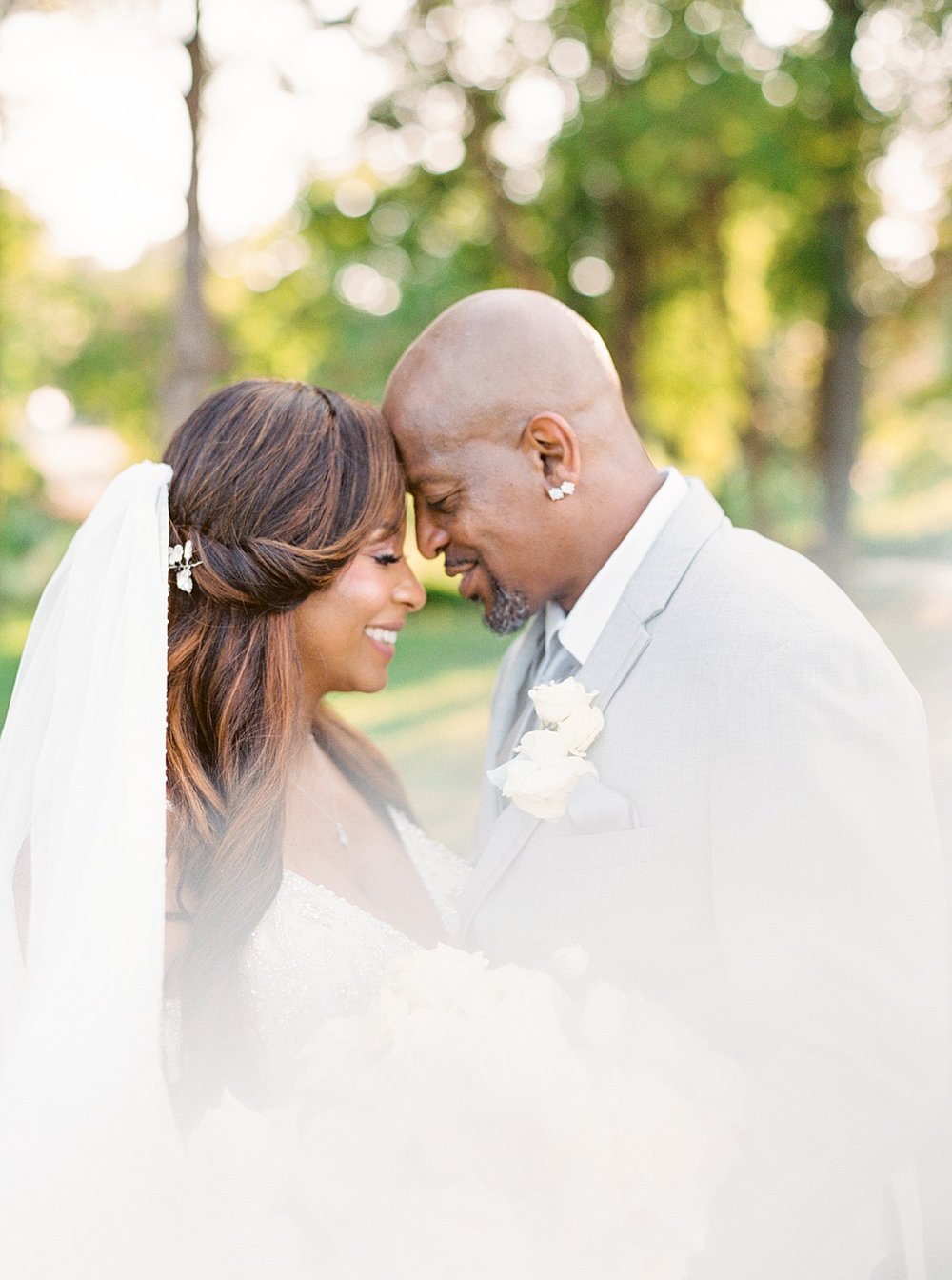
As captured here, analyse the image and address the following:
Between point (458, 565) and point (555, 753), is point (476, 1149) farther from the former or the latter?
point (458, 565)

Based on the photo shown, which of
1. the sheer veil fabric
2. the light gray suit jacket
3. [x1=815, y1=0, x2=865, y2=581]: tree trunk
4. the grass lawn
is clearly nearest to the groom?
the light gray suit jacket

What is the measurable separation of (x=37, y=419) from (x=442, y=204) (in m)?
12.7

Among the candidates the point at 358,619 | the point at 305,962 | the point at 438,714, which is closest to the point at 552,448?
the point at 358,619

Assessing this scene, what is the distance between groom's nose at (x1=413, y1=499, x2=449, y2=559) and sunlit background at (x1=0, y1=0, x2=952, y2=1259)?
17.7ft

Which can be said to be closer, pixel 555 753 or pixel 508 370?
pixel 555 753

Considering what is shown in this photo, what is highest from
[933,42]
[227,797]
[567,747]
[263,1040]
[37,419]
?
[933,42]

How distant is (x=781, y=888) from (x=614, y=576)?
905mm

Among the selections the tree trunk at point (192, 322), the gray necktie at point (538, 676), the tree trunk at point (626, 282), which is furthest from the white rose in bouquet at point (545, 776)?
the tree trunk at point (626, 282)

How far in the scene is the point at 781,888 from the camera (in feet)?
7.36

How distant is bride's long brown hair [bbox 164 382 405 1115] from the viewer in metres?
2.93

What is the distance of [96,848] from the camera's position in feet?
8.43

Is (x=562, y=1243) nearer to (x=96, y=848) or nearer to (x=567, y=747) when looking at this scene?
(x=567, y=747)

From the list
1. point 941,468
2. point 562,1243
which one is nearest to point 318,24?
point 562,1243

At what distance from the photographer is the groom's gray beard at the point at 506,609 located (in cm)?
315
